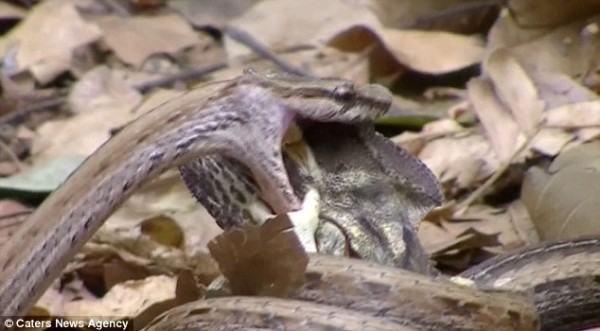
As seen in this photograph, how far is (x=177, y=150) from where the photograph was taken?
5.95 feet

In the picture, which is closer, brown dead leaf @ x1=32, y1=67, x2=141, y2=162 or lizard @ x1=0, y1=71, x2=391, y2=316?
lizard @ x1=0, y1=71, x2=391, y2=316

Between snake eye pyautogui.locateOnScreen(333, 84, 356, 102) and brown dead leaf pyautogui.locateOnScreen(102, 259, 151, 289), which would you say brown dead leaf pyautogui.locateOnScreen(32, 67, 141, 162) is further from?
snake eye pyautogui.locateOnScreen(333, 84, 356, 102)

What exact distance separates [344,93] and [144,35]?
3.18 meters

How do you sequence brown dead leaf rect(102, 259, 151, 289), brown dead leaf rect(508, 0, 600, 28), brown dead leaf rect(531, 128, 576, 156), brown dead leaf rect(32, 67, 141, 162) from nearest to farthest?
brown dead leaf rect(102, 259, 151, 289) → brown dead leaf rect(531, 128, 576, 156) → brown dead leaf rect(32, 67, 141, 162) → brown dead leaf rect(508, 0, 600, 28)

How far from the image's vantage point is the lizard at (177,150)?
66.9 inches

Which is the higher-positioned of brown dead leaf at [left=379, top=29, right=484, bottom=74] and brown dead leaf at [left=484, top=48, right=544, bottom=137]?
brown dead leaf at [left=484, top=48, right=544, bottom=137]

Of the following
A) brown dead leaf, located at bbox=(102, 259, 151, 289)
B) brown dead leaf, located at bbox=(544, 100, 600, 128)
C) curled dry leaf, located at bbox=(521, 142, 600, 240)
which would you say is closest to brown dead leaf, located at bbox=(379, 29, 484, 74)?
brown dead leaf, located at bbox=(544, 100, 600, 128)

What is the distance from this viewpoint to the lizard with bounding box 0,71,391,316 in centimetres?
170

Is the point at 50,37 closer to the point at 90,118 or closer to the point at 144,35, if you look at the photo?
the point at 144,35

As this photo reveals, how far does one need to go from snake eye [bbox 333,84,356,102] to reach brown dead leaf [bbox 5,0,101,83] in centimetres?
289

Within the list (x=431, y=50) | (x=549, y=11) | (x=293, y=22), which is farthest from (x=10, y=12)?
(x=549, y=11)

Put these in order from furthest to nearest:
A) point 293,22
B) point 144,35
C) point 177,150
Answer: point 144,35
point 293,22
point 177,150

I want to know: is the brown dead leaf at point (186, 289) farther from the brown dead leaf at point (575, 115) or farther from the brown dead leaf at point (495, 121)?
the brown dead leaf at point (575, 115)

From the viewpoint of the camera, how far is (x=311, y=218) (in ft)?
6.84
